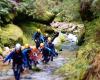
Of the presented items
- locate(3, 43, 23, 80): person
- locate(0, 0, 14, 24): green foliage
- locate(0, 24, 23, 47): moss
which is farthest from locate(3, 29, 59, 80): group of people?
locate(0, 0, 14, 24): green foliage

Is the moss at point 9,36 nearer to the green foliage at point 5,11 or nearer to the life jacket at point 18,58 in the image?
the green foliage at point 5,11

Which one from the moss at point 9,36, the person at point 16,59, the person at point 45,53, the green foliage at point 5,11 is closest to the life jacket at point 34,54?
the person at point 45,53

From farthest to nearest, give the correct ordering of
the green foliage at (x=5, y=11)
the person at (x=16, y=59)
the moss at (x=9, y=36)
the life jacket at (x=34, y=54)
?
the green foliage at (x=5, y=11)
the moss at (x=9, y=36)
the life jacket at (x=34, y=54)
the person at (x=16, y=59)

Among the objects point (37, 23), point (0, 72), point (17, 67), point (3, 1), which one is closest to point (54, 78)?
point (17, 67)

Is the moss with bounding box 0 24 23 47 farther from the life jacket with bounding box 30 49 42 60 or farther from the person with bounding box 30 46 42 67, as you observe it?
the person with bounding box 30 46 42 67

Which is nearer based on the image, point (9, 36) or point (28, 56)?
point (28, 56)

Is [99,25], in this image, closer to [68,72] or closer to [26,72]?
[68,72]

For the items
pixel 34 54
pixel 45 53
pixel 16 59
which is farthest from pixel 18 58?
pixel 45 53

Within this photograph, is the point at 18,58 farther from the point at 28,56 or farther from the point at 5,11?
the point at 5,11

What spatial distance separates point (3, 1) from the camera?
84.7ft

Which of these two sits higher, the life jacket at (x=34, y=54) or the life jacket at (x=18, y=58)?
the life jacket at (x=18, y=58)

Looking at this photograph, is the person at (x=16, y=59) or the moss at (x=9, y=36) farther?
the moss at (x=9, y=36)

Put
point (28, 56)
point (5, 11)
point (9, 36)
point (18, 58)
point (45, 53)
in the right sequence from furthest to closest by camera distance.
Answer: point (5, 11) < point (9, 36) < point (45, 53) < point (28, 56) < point (18, 58)

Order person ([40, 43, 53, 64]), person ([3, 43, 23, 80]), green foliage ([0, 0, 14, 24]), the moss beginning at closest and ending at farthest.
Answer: person ([3, 43, 23, 80]) < person ([40, 43, 53, 64]) < the moss < green foliage ([0, 0, 14, 24])
